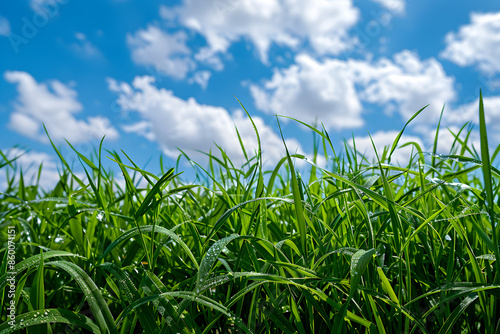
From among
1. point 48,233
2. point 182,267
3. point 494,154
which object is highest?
point 494,154

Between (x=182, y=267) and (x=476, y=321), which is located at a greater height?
(x=182, y=267)

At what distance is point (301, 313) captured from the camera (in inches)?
29.2

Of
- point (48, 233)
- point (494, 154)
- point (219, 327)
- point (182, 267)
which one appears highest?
point (494, 154)

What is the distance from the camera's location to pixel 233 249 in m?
0.87

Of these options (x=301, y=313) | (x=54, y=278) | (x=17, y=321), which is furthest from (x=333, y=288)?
(x=54, y=278)

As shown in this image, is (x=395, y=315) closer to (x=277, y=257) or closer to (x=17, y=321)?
(x=277, y=257)

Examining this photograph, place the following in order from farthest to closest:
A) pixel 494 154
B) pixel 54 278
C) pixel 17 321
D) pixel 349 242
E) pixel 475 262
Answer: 1. pixel 494 154
2. pixel 54 278
3. pixel 349 242
4. pixel 475 262
5. pixel 17 321

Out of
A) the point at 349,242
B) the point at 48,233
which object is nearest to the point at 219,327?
the point at 349,242

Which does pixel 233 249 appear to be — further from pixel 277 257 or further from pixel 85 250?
pixel 85 250

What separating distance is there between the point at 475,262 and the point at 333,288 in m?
0.26

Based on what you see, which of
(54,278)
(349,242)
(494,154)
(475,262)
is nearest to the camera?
(475,262)

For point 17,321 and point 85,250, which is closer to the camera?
point 17,321

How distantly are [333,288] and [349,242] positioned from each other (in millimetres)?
153

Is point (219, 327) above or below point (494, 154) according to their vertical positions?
below
